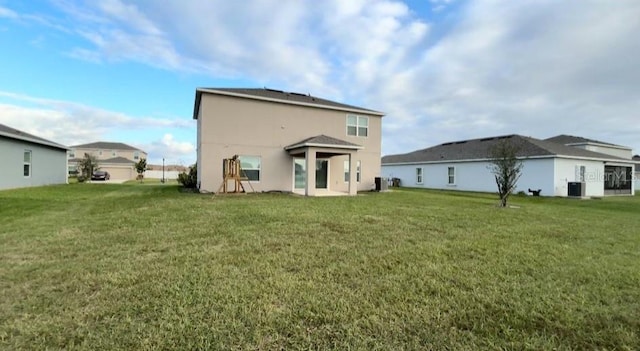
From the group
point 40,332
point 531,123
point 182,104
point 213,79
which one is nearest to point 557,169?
point 531,123

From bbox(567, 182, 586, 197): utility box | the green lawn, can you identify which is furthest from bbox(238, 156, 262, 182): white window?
bbox(567, 182, 586, 197): utility box

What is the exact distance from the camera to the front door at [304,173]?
18734mm

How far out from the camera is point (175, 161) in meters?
56.5

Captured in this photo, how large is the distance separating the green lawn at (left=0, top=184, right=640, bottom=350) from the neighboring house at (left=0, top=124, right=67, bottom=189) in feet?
48.6

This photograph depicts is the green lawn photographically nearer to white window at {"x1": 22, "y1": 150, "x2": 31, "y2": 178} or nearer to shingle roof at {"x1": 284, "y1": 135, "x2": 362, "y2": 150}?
shingle roof at {"x1": 284, "y1": 135, "x2": 362, "y2": 150}

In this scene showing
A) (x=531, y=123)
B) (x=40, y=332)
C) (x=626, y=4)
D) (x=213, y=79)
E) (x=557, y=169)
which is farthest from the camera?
(x=531, y=123)

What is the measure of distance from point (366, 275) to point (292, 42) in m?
14.6

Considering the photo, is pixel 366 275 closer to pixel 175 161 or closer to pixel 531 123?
pixel 531 123

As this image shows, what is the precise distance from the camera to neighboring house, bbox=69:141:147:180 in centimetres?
5388

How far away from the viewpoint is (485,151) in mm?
26234

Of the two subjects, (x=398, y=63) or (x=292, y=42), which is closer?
(x=292, y=42)

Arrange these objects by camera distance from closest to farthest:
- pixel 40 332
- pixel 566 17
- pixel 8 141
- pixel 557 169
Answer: pixel 40 332
pixel 566 17
pixel 8 141
pixel 557 169

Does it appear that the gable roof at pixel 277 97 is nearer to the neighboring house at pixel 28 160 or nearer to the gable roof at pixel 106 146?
the neighboring house at pixel 28 160

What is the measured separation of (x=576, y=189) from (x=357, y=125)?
47.9ft
